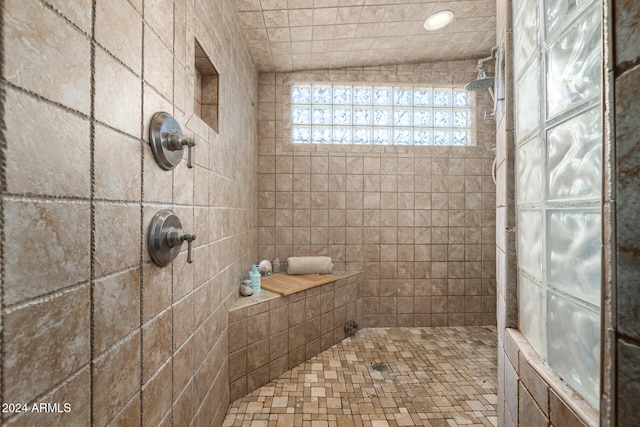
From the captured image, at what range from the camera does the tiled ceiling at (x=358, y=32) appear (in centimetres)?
204

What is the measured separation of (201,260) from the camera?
1329 millimetres

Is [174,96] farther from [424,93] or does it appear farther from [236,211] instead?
[424,93]

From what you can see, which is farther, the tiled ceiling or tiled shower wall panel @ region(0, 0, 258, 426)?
the tiled ceiling

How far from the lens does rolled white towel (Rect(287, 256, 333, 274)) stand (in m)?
2.74

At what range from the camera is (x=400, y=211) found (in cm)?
302

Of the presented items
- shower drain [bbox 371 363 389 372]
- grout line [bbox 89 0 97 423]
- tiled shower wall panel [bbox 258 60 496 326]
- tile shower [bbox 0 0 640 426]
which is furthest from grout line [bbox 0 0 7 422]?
tiled shower wall panel [bbox 258 60 496 326]

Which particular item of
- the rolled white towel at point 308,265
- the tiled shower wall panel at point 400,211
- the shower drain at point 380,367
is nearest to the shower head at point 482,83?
the tiled shower wall panel at point 400,211

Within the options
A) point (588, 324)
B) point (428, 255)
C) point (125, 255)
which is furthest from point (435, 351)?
point (125, 255)

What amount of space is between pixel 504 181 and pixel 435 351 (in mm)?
2017

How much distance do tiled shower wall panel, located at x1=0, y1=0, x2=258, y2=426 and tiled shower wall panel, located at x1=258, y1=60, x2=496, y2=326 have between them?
171cm

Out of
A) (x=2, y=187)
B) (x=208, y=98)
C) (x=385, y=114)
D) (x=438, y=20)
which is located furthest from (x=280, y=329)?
(x=438, y=20)

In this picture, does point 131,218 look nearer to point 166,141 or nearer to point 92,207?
point 92,207

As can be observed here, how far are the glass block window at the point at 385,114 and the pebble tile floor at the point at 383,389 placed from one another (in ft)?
7.17

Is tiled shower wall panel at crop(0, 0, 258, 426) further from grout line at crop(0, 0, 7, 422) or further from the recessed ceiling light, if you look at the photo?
the recessed ceiling light
